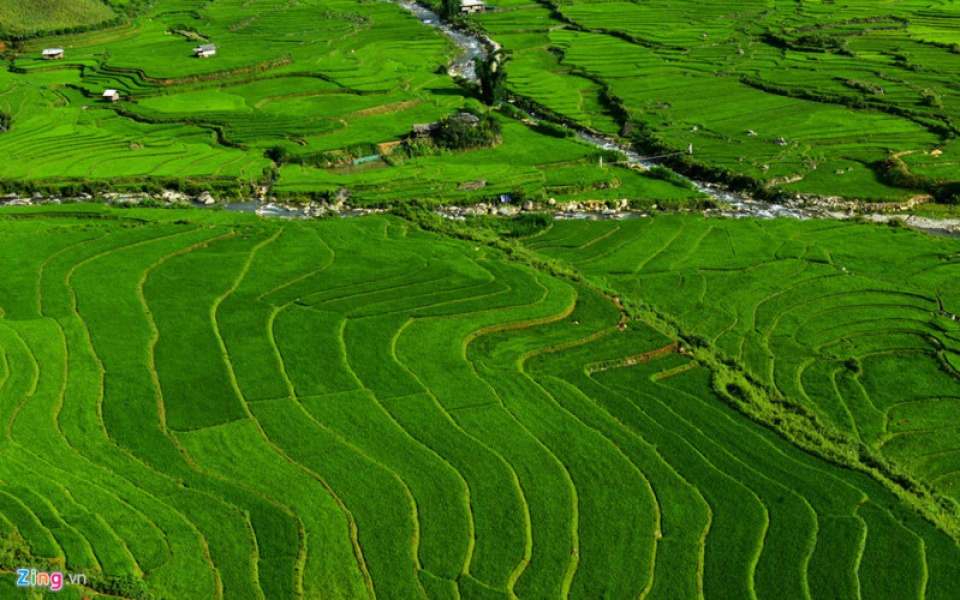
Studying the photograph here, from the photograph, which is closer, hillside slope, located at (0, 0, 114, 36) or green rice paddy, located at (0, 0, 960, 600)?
green rice paddy, located at (0, 0, 960, 600)

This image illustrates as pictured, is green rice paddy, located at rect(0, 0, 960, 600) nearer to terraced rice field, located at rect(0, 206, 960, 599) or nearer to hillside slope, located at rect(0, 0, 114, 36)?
terraced rice field, located at rect(0, 206, 960, 599)

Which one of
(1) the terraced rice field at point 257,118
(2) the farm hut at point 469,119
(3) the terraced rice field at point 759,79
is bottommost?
(1) the terraced rice field at point 257,118

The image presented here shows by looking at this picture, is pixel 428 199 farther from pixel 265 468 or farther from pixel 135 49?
pixel 135 49

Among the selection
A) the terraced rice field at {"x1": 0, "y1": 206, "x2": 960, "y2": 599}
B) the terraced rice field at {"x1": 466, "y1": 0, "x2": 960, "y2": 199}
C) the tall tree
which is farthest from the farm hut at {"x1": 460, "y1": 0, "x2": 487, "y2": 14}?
the terraced rice field at {"x1": 0, "y1": 206, "x2": 960, "y2": 599}

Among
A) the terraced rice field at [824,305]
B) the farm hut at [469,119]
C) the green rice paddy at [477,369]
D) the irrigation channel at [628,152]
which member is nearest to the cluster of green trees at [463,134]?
the farm hut at [469,119]

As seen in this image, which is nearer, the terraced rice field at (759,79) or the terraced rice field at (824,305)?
the terraced rice field at (824,305)

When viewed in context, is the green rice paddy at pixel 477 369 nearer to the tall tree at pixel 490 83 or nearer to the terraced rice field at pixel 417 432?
the terraced rice field at pixel 417 432

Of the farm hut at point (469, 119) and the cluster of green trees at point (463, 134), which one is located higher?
the farm hut at point (469, 119)

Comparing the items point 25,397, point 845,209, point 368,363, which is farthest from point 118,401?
point 845,209
